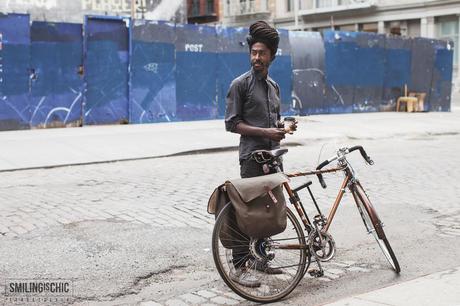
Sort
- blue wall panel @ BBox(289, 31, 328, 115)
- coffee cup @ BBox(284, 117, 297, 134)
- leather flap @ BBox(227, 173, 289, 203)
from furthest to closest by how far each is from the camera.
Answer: blue wall panel @ BBox(289, 31, 328, 115) → coffee cup @ BBox(284, 117, 297, 134) → leather flap @ BBox(227, 173, 289, 203)

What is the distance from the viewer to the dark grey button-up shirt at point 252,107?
4898 millimetres

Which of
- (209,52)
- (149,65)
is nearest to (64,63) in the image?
(149,65)

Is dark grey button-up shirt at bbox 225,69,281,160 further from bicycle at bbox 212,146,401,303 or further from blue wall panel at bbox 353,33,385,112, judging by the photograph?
blue wall panel at bbox 353,33,385,112

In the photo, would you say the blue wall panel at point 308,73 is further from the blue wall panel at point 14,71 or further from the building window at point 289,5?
the building window at point 289,5

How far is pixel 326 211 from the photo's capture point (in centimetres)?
761

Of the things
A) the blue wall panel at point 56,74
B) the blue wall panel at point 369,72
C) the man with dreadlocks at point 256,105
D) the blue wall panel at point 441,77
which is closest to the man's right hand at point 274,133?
the man with dreadlocks at point 256,105

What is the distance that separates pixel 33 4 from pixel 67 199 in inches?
702

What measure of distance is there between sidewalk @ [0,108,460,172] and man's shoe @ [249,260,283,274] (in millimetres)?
7848

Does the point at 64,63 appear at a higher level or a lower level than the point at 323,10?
lower

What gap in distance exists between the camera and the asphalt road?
16.3 feet

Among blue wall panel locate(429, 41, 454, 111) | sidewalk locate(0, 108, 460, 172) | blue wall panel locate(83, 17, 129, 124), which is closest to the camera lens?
sidewalk locate(0, 108, 460, 172)

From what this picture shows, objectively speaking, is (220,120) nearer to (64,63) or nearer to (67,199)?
(64,63)

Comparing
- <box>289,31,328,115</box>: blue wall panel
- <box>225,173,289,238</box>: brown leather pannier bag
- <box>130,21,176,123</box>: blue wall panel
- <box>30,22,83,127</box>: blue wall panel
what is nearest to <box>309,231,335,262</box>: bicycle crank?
<box>225,173,289,238</box>: brown leather pannier bag

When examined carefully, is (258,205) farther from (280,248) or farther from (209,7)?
(209,7)
